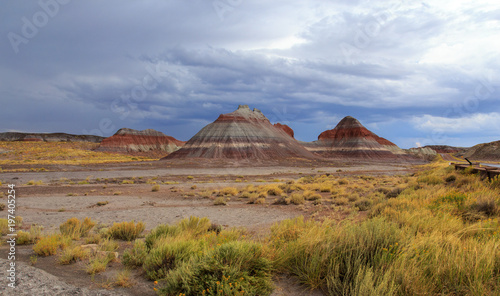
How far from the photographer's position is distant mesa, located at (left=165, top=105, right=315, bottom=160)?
3462 inches

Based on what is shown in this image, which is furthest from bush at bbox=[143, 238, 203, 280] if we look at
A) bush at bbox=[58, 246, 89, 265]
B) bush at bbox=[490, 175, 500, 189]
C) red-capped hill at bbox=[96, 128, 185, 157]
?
red-capped hill at bbox=[96, 128, 185, 157]

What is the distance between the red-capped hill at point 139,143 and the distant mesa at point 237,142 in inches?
1557

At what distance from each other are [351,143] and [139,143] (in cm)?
9711

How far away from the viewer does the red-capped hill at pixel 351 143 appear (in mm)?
121875

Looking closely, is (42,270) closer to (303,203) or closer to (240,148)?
(303,203)

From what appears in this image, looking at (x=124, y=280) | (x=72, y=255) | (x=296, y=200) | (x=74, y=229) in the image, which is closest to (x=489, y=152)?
(x=296, y=200)

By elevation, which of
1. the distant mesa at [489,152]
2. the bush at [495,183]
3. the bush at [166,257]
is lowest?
the bush at [166,257]

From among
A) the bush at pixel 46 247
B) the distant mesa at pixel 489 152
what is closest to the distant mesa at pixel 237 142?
the distant mesa at pixel 489 152

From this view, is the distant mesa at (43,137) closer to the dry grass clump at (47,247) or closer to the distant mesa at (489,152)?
the dry grass clump at (47,247)

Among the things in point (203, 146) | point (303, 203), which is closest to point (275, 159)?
point (203, 146)

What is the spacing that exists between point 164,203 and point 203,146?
74.6m

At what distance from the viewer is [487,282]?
3908 millimetres

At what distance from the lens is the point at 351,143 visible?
129125mm

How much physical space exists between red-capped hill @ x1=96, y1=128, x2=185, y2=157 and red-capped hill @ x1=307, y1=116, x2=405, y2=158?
2823 inches
